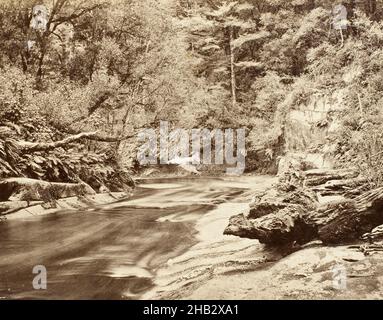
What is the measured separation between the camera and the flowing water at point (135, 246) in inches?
163

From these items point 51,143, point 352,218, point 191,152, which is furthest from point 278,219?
point 51,143

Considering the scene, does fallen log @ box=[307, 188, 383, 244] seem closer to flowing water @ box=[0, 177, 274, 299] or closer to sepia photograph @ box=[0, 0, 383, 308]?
sepia photograph @ box=[0, 0, 383, 308]

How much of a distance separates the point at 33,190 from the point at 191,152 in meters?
1.91

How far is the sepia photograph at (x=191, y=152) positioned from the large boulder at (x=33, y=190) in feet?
0.06

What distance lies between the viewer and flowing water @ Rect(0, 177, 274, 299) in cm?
413

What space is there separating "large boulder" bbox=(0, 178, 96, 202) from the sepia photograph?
2 cm

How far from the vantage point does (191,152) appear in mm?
5344

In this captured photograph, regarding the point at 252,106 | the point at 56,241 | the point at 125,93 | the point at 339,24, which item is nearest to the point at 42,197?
the point at 56,241

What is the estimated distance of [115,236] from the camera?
15.3ft

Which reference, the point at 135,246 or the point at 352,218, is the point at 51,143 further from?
the point at 352,218

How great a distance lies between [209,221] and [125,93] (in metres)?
2.20

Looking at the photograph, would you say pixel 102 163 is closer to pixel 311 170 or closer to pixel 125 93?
pixel 125 93

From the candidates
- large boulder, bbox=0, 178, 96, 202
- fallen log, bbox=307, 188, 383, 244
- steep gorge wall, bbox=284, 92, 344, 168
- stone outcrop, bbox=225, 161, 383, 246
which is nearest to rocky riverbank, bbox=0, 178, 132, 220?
large boulder, bbox=0, 178, 96, 202

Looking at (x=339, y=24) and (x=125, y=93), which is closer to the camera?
(x=339, y=24)
